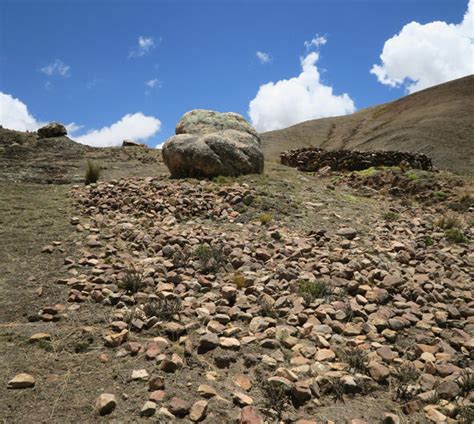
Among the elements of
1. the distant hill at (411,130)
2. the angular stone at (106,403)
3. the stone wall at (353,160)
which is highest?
the distant hill at (411,130)

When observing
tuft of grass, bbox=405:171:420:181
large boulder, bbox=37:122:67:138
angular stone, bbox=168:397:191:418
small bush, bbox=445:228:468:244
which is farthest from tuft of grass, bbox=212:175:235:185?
large boulder, bbox=37:122:67:138

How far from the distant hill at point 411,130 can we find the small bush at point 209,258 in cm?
2371

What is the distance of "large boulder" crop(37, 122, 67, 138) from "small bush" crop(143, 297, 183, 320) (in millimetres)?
16064

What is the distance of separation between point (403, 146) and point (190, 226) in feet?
115

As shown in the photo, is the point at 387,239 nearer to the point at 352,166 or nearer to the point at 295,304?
the point at 295,304

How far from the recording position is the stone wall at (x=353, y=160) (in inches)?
605

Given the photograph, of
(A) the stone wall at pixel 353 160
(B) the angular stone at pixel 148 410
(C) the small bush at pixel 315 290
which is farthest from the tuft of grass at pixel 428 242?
(A) the stone wall at pixel 353 160

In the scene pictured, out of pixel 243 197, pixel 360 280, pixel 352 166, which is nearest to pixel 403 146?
pixel 352 166

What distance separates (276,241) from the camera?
22.5 ft

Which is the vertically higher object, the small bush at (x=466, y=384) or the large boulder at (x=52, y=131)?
the large boulder at (x=52, y=131)

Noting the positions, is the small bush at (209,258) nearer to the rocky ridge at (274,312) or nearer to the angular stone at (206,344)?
the rocky ridge at (274,312)

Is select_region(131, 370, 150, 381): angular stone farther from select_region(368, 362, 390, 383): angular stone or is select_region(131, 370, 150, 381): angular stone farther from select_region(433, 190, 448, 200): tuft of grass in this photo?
select_region(433, 190, 448, 200): tuft of grass

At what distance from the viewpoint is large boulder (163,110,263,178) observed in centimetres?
1036

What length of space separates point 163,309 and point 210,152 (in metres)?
6.56
